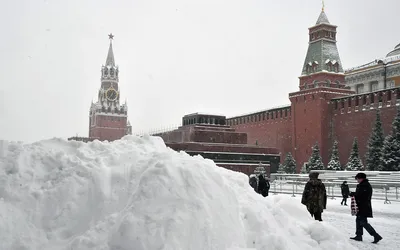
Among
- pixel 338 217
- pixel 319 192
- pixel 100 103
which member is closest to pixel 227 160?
pixel 338 217

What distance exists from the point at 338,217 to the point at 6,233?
784 centimetres

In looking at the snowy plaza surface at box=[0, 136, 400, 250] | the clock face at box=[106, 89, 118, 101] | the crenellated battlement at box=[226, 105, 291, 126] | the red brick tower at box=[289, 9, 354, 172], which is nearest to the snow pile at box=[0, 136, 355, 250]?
the snowy plaza surface at box=[0, 136, 400, 250]

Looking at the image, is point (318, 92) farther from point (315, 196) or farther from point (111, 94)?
point (111, 94)

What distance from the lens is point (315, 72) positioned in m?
34.4

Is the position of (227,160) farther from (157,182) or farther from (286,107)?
(157,182)

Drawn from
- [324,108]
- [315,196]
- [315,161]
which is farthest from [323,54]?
[315,196]

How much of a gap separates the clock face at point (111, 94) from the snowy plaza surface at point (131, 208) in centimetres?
7137

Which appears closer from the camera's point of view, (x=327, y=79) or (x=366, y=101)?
(x=366, y=101)

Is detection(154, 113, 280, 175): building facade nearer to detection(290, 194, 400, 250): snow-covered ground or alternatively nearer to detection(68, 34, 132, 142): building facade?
detection(290, 194, 400, 250): snow-covered ground

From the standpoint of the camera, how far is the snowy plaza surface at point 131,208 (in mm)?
4551

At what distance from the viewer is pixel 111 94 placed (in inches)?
3022

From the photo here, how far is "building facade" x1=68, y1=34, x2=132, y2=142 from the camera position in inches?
2970

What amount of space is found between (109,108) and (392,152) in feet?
193

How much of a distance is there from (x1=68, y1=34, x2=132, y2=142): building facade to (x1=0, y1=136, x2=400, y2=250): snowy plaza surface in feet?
231
